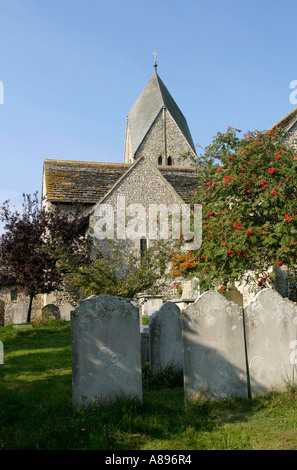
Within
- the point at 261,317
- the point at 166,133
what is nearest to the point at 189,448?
the point at 261,317

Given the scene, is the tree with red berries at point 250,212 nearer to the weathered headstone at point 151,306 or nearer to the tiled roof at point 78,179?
the weathered headstone at point 151,306

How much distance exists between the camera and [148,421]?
452cm

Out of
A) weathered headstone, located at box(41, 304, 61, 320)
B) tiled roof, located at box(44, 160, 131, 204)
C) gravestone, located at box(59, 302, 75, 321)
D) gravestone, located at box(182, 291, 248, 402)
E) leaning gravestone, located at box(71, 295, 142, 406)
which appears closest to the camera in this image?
leaning gravestone, located at box(71, 295, 142, 406)

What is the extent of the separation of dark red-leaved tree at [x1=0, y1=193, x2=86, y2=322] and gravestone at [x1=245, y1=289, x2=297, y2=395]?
42.4 ft

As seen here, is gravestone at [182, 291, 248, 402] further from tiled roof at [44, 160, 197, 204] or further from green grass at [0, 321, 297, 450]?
tiled roof at [44, 160, 197, 204]

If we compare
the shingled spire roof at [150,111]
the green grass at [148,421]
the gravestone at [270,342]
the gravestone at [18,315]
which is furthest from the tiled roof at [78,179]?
the gravestone at [270,342]

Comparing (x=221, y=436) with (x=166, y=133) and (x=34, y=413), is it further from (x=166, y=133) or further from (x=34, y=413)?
(x=166, y=133)

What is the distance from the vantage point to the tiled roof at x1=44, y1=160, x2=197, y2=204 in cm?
2223

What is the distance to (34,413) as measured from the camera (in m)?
4.93

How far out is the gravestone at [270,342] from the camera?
5.77m

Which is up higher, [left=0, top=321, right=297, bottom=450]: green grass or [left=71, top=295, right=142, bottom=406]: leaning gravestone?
[left=71, top=295, right=142, bottom=406]: leaning gravestone

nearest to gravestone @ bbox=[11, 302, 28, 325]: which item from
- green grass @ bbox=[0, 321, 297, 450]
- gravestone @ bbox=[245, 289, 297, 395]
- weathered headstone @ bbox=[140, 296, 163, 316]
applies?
weathered headstone @ bbox=[140, 296, 163, 316]

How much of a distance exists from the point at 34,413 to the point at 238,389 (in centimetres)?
260

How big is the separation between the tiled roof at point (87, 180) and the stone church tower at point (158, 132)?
12338mm
